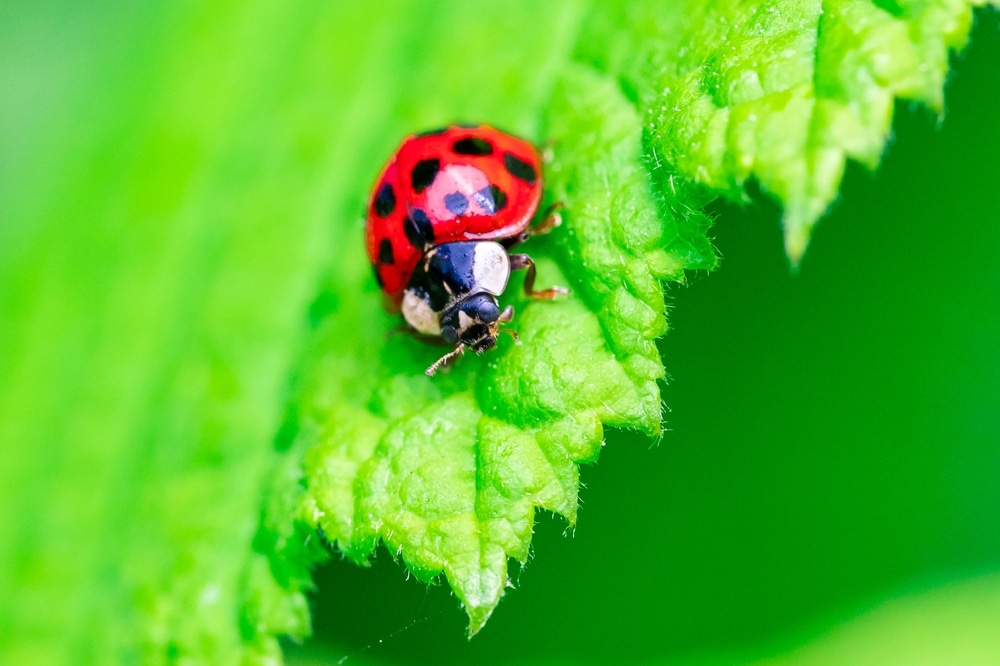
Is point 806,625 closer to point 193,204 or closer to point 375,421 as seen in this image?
point 375,421

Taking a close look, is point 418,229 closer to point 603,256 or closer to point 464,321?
point 464,321

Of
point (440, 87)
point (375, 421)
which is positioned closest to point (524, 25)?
point (440, 87)

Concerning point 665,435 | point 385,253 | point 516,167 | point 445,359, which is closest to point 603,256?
point 516,167

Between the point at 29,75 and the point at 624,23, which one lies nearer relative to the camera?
the point at 624,23

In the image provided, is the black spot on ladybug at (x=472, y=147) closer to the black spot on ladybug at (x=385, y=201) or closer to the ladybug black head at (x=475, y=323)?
the black spot on ladybug at (x=385, y=201)

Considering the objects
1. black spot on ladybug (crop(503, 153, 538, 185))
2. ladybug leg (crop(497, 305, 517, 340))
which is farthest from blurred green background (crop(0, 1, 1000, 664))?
ladybug leg (crop(497, 305, 517, 340))
